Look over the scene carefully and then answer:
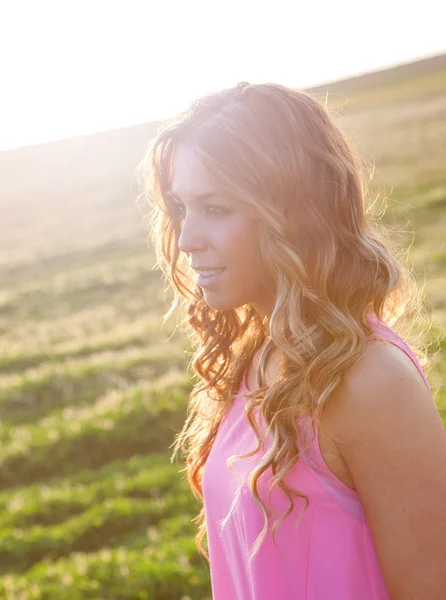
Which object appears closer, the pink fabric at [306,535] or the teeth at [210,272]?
the pink fabric at [306,535]

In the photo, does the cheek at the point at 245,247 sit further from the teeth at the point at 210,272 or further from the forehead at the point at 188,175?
the forehead at the point at 188,175

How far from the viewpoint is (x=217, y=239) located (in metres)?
2.84


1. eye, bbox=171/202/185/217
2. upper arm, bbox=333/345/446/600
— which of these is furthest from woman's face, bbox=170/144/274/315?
upper arm, bbox=333/345/446/600

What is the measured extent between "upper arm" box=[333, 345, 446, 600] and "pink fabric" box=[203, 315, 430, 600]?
0.10 m

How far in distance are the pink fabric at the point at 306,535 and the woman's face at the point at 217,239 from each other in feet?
1.71

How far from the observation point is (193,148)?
9.52 feet

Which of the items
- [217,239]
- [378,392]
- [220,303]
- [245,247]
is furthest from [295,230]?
[378,392]

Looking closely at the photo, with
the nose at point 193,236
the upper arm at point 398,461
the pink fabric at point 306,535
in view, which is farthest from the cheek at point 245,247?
the upper arm at point 398,461

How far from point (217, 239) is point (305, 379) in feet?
2.15

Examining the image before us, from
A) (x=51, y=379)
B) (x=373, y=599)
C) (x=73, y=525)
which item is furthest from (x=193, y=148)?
(x=51, y=379)

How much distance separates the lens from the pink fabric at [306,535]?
2.55 m

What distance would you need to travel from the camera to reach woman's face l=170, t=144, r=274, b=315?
2.83 meters

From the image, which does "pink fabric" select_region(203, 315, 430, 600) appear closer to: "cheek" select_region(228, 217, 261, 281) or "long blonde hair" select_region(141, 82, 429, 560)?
"long blonde hair" select_region(141, 82, 429, 560)

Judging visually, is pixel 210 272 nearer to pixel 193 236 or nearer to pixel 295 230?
pixel 193 236
